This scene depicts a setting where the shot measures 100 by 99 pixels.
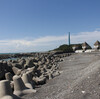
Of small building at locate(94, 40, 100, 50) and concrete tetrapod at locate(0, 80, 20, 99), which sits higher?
small building at locate(94, 40, 100, 50)

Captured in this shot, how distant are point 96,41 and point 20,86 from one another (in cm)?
4385

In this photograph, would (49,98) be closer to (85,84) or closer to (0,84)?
(85,84)

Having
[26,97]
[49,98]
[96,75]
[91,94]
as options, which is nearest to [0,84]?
[26,97]

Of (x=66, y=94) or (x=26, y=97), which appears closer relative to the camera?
(x=66, y=94)

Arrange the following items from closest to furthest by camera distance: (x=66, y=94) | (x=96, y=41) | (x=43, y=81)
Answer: (x=66, y=94) < (x=43, y=81) < (x=96, y=41)

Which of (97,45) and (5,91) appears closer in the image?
(5,91)

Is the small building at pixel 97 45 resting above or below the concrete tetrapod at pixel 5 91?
above

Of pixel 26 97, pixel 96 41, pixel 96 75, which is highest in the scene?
pixel 96 41

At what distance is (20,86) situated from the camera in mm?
4598

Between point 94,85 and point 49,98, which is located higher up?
point 94,85

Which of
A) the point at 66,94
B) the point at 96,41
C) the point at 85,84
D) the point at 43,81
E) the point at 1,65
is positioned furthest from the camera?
the point at 96,41

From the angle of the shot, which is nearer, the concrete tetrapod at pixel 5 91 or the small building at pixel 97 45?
the concrete tetrapod at pixel 5 91

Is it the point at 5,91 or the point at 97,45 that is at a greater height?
the point at 97,45

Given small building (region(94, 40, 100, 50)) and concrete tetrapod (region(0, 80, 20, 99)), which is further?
small building (region(94, 40, 100, 50))
